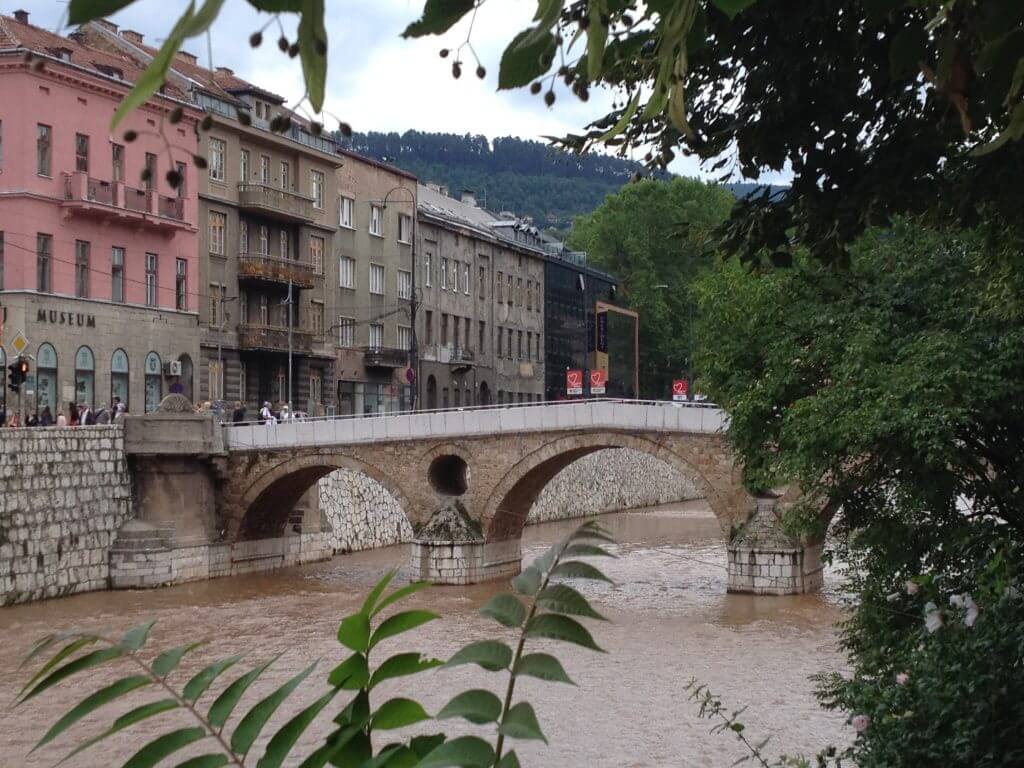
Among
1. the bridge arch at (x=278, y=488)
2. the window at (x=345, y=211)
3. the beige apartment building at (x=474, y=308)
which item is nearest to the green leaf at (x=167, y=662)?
the bridge arch at (x=278, y=488)

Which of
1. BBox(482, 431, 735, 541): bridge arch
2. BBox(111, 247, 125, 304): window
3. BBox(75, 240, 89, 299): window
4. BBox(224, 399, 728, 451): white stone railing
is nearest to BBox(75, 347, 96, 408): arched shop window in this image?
BBox(75, 240, 89, 299): window

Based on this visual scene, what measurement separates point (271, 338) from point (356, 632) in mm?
36422

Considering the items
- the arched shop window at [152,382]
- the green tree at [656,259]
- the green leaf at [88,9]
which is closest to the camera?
the green leaf at [88,9]

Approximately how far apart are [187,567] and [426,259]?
20.3 m

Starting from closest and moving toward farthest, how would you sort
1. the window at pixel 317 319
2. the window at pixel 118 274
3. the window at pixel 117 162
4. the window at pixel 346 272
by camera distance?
the window at pixel 117 162, the window at pixel 118 274, the window at pixel 317 319, the window at pixel 346 272

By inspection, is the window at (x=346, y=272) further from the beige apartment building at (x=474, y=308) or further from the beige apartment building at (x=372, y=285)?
the beige apartment building at (x=474, y=308)

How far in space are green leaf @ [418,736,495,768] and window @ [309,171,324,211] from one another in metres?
39.3

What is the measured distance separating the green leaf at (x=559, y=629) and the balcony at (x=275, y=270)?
1424 inches

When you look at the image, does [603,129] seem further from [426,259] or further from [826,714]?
→ [426,259]

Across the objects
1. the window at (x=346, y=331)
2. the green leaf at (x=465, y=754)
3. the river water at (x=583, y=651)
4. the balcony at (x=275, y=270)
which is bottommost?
the river water at (x=583, y=651)

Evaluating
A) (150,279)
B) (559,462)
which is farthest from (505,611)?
(150,279)

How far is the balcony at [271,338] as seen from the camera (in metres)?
37.1

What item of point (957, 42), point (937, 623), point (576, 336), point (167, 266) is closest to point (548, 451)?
point (167, 266)

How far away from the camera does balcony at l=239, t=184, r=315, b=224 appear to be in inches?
1462
